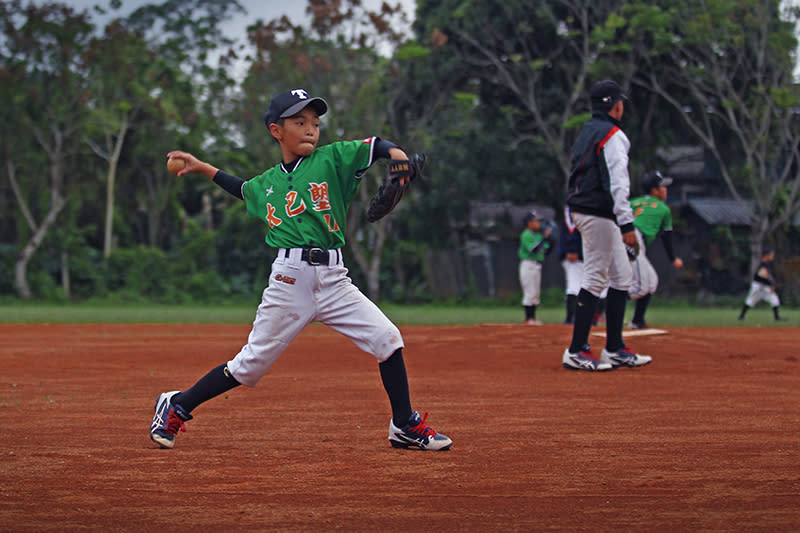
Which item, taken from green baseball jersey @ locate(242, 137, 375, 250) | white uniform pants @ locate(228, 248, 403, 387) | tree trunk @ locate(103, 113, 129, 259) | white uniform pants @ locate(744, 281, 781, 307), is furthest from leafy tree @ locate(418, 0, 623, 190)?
white uniform pants @ locate(228, 248, 403, 387)

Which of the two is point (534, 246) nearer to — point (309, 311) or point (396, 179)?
point (309, 311)

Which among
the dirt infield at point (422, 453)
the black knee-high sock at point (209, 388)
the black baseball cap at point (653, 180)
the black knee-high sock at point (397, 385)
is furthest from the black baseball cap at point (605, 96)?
the black knee-high sock at point (209, 388)

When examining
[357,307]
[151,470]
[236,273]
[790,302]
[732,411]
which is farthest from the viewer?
[236,273]

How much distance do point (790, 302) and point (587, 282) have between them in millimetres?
21237

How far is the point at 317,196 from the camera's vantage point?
4.94 m

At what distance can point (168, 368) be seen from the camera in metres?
9.36

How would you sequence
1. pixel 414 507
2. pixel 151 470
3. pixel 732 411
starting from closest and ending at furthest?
pixel 414 507, pixel 151 470, pixel 732 411

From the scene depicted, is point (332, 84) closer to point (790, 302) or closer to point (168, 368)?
point (790, 302)

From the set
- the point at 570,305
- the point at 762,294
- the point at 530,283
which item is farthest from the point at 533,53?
the point at 570,305

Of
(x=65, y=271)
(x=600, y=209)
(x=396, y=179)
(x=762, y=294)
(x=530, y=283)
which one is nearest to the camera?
(x=396, y=179)

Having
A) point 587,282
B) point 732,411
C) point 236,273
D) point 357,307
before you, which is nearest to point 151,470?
point 357,307

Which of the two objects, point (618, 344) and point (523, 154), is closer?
point (618, 344)

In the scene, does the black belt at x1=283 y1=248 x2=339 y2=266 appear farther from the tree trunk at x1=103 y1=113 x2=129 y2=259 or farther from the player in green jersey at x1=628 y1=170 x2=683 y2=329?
the tree trunk at x1=103 y1=113 x2=129 y2=259

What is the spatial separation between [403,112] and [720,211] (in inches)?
430
